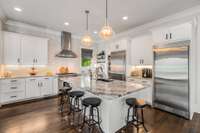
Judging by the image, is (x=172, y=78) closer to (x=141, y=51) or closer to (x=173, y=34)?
(x=173, y=34)

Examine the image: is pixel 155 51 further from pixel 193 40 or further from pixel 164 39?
pixel 193 40

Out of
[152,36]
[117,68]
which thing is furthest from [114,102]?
[117,68]

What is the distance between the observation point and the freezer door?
3161 mm

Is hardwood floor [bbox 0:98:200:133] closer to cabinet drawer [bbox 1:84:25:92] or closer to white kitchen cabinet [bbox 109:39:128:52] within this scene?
cabinet drawer [bbox 1:84:25:92]

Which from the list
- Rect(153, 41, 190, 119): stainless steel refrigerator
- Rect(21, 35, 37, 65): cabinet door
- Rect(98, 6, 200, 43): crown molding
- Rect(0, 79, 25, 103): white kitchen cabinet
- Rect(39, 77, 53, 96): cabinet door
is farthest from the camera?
Rect(39, 77, 53, 96): cabinet door

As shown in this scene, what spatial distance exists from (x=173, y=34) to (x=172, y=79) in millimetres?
1354

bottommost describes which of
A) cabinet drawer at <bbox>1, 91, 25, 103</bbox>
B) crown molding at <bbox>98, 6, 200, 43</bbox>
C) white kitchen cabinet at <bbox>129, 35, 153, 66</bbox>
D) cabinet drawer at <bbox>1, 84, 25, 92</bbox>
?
cabinet drawer at <bbox>1, 91, 25, 103</bbox>

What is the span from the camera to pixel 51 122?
2885 mm

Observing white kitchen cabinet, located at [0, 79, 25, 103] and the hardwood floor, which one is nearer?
the hardwood floor

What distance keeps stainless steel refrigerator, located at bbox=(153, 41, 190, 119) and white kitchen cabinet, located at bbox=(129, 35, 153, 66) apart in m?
0.42

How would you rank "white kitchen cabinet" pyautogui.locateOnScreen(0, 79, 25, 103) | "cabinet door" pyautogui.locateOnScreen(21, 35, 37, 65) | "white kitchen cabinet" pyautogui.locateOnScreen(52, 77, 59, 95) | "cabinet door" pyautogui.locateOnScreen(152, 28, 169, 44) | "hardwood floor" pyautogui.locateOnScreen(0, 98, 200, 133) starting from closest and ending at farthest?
"hardwood floor" pyautogui.locateOnScreen(0, 98, 200, 133)
"cabinet door" pyautogui.locateOnScreen(152, 28, 169, 44)
"white kitchen cabinet" pyautogui.locateOnScreen(0, 79, 25, 103)
"cabinet door" pyautogui.locateOnScreen(21, 35, 37, 65)
"white kitchen cabinet" pyautogui.locateOnScreen(52, 77, 59, 95)

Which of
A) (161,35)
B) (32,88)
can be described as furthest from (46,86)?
(161,35)

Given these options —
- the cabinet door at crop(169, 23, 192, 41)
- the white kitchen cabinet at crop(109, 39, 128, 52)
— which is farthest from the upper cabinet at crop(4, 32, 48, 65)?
the cabinet door at crop(169, 23, 192, 41)

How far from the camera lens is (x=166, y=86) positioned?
354 cm
